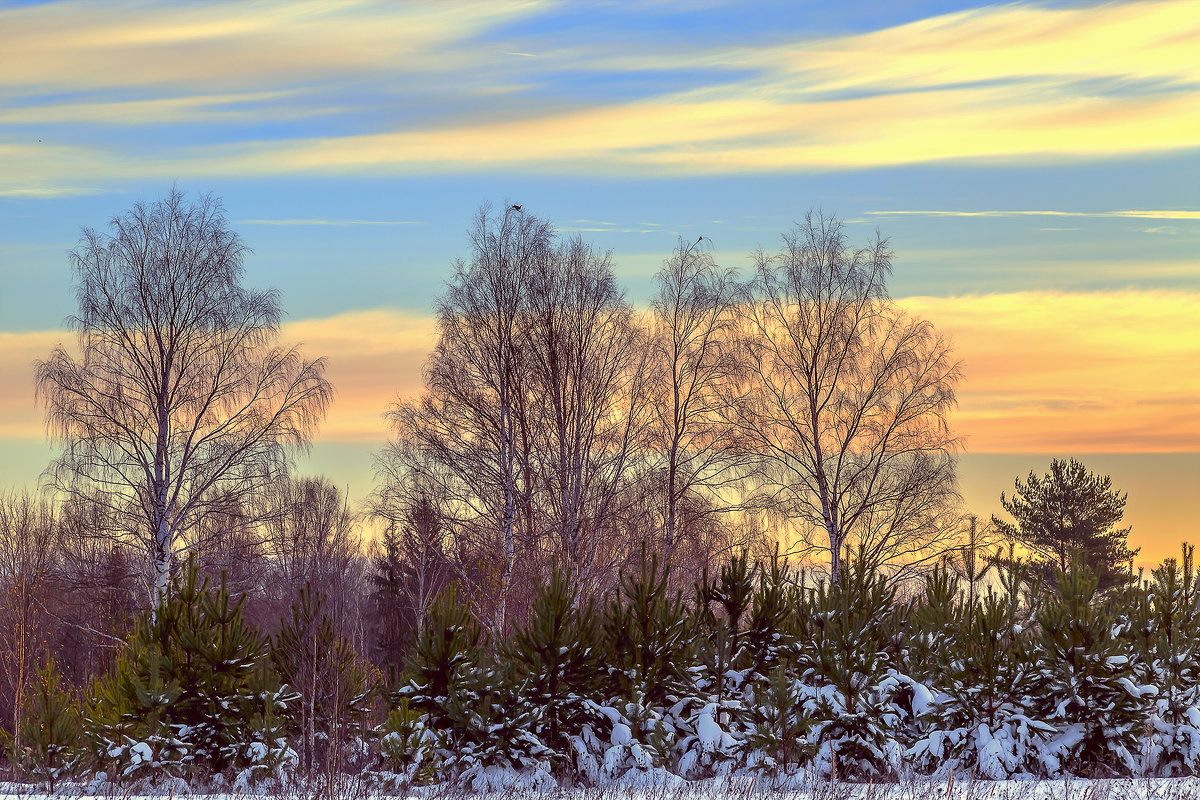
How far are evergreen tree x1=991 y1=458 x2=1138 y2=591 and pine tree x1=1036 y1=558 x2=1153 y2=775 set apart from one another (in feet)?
67.4

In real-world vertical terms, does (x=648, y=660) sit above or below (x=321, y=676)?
above

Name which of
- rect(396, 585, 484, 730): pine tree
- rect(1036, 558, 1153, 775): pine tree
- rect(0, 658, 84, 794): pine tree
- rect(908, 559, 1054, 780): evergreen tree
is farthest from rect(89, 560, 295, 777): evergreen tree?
rect(1036, 558, 1153, 775): pine tree

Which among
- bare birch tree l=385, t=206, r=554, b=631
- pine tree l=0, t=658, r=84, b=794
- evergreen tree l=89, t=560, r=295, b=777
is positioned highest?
bare birch tree l=385, t=206, r=554, b=631

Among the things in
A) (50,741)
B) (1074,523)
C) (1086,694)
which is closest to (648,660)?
(1086,694)

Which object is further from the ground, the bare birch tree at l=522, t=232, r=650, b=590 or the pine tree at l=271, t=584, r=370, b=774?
the bare birch tree at l=522, t=232, r=650, b=590

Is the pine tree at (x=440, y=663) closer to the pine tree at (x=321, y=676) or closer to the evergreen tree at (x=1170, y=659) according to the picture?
the pine tree at (x=321, y=676)

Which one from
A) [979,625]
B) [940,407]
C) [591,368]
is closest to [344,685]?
[979,625]

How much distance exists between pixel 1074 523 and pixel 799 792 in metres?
24.8

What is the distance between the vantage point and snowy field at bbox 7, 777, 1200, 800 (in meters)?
10.3

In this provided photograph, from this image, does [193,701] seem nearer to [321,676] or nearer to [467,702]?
[321,676]

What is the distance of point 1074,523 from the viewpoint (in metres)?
32.8

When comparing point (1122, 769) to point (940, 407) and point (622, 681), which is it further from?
point (940, 407)

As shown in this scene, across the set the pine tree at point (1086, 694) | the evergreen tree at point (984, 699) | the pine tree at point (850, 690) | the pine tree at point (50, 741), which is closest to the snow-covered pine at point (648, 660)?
the pine tree at point (850, 690)

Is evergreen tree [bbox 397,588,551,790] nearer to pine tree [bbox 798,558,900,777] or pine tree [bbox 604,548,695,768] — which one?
pine tree [bbox 604,548,695,768]
